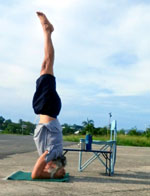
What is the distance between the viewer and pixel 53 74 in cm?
654

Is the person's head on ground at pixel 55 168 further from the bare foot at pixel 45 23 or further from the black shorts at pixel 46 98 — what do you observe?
the bare foot at pixel 45 23

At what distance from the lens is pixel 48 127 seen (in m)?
6.23

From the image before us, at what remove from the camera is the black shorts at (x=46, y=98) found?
627 centimetres

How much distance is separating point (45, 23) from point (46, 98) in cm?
148

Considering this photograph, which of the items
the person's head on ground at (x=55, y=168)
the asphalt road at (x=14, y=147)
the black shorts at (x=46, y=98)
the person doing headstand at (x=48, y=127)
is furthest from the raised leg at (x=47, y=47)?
the asphalt road at (x=14, y=147)

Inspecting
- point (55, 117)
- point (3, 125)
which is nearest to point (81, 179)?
point (55, 117)

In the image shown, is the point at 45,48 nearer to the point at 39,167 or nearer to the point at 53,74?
the point at 53,74

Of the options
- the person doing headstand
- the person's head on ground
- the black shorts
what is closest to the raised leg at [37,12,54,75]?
the person doing headstand

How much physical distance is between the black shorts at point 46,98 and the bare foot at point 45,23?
916mm

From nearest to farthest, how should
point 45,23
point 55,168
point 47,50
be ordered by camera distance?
1. point 55,168
2. point 47,50
3. point 45,23

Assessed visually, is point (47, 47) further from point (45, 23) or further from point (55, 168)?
point (55, 168)

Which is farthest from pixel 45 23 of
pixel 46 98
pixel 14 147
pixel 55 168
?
pixel 14 147

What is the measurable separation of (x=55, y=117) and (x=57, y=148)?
569 millimetres

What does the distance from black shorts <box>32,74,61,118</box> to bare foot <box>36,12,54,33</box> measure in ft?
3.01
